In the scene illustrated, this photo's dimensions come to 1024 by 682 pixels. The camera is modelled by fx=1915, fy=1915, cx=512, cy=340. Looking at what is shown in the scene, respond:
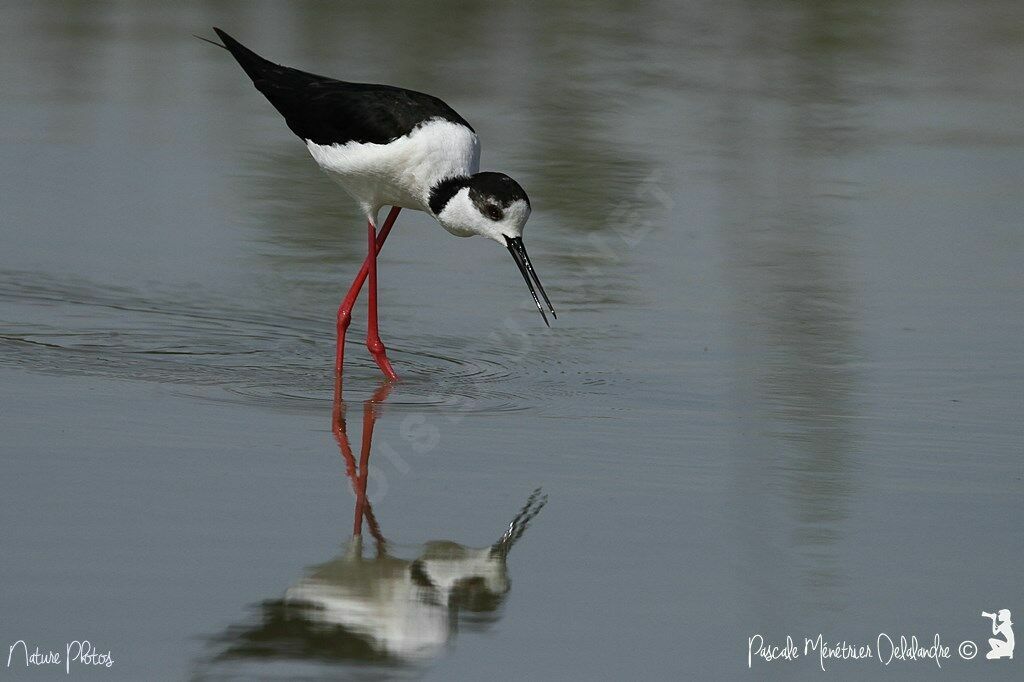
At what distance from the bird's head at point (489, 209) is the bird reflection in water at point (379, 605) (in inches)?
76.9

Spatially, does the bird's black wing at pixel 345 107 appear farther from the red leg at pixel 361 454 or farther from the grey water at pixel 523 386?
the red leg at pixel 361 454

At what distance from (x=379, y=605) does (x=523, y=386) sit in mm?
2227

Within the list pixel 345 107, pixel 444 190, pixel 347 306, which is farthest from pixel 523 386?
pixel 345 107

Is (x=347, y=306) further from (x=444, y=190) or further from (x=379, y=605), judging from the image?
(x=379, y=605)

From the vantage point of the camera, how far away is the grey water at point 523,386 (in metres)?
4.35

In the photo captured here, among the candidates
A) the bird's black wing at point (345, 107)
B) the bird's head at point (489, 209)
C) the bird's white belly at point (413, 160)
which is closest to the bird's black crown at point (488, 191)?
the bird's head at point (489, 209)

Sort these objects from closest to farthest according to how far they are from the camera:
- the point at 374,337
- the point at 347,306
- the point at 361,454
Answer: the point at 361,454
the point at 374,337
the point at 347,306

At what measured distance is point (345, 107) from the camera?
291 inches

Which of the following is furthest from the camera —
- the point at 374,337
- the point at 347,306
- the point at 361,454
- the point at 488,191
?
the point at 347,306

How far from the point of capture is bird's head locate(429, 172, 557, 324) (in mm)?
6777

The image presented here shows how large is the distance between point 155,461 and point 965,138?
24.1ft

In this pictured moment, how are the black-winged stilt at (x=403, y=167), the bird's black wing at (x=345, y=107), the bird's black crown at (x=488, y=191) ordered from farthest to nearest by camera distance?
the bird's black wing at (x=345, y=107) < the black-winged stilt at (x=403, y=167) < the bird's black crown at (x=488, y=191)

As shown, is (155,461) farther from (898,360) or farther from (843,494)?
(898,360)

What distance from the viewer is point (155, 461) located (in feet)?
17.8
